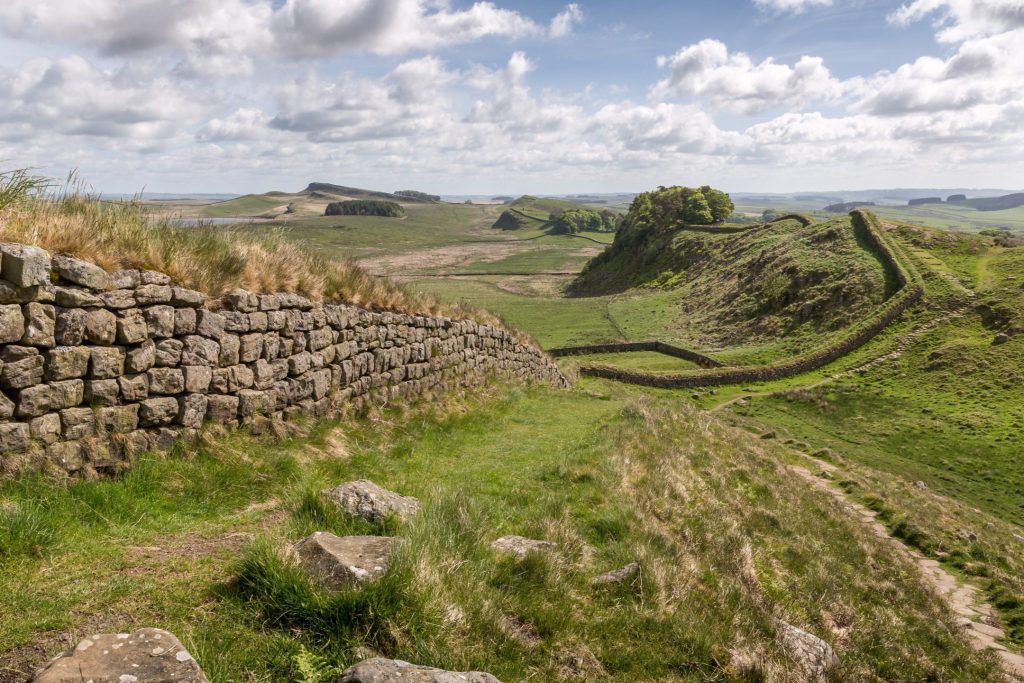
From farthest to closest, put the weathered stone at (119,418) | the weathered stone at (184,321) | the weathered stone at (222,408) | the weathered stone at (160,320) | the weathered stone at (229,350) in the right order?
the weathered stone at (229,350) < the weathered stone at (222,408) < the weathered stone at (184,321) < the weathered stone at (160,320) < the weathered stone at (119,418)

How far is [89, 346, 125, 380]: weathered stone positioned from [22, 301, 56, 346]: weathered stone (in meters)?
0.50

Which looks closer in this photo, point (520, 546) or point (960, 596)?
point (520, 546)

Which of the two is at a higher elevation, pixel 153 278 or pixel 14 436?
pixel 153 278

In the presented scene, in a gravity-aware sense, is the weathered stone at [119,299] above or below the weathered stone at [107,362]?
above

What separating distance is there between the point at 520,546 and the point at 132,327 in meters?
5.47

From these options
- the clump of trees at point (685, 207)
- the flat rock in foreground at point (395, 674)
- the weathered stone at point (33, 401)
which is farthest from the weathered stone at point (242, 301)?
Result: the clump of trees at point (685, 207)

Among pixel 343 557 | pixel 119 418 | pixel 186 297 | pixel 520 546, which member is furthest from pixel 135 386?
pixel 520 546

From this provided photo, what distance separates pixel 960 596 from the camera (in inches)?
552

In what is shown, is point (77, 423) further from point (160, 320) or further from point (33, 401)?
point (160, 320)

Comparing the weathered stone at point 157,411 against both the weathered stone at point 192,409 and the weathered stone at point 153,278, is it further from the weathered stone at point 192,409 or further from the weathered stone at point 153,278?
the weathered stone at point 153,278

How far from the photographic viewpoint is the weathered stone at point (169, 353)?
25.4ft

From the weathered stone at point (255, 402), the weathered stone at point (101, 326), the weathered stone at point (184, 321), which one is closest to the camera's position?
the weathered stone at point (101, 326)

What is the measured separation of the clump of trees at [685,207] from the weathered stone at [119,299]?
10364 centimetres

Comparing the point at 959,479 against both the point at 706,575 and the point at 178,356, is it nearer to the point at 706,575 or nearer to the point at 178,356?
the point at 706,575
